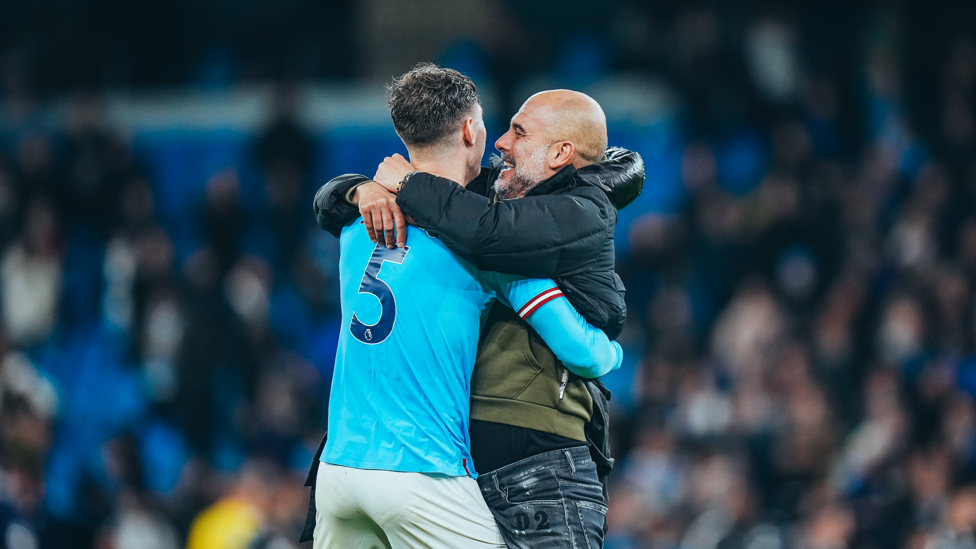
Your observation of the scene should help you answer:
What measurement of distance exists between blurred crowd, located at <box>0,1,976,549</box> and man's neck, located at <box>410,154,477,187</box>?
4.02m

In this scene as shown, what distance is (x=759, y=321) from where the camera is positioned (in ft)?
27.1

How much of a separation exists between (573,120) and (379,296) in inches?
31.0


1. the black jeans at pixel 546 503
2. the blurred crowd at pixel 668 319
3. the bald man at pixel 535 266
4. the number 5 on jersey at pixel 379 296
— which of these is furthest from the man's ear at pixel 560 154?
the blurred crowd at pixel 668 319

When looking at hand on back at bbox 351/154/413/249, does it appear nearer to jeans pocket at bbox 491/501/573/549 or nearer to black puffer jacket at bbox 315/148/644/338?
black puffer jacket at bbox 315/148/644/338

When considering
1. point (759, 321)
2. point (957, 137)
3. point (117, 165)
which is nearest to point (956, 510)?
point (759, 321)

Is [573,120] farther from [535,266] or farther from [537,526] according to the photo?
[537,526]

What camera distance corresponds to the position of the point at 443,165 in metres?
3.26

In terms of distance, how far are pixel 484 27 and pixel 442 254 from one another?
8.25 metres

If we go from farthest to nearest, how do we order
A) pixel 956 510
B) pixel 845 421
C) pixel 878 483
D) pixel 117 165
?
pixel 117 165 → pixel 845 421 → pixel 878 483 → pixel 956 510

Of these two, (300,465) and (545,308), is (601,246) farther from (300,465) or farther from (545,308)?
(300,465)

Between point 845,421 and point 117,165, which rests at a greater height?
point 117,165

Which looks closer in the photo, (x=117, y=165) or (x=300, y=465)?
(x=300, y=465)

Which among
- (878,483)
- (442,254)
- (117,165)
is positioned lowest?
(878,483)

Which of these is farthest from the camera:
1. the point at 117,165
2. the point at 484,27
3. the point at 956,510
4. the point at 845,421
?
the point at 484,27
